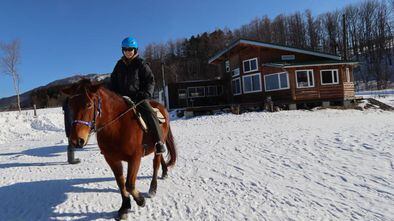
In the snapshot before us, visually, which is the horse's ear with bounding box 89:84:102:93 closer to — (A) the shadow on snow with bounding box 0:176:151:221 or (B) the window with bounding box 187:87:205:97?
(A) the shadow on snow with bounding box 0:176:151:221

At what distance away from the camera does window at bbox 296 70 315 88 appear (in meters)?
24.8

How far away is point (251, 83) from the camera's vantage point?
27.7 metres

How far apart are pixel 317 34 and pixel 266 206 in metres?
69.1

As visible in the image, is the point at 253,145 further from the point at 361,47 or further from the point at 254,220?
the point at 361,47

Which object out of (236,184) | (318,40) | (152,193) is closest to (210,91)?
(236,184)

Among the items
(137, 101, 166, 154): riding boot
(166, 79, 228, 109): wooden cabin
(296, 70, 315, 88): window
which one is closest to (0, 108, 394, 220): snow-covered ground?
(137, 101, 166, 154): riding boot

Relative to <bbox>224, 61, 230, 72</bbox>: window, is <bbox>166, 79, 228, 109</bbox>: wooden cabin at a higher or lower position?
lower

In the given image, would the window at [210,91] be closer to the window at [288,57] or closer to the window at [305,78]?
the window at [288,57]

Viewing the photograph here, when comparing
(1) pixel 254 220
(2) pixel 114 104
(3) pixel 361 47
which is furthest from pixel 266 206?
(3) pixel 361 47

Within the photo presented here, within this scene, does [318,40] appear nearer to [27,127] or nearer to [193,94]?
[193,94]

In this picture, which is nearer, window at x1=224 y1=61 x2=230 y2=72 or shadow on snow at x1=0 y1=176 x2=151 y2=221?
shadow on snow at x1=0 y1=176 x2=151 y2=221

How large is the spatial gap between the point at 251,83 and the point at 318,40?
150ft

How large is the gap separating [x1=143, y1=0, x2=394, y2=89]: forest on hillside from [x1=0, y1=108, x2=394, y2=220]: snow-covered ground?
4807 cm

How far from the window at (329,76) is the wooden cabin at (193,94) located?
35.5 feet
